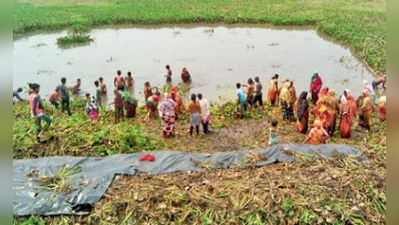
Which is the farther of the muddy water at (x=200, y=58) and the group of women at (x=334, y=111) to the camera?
the muddy water at (x=200, y=58)

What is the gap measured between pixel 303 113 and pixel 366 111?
1702mm

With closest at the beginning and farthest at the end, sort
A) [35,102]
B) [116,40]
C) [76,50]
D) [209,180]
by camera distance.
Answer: [209,180] → [35,102] → [76,50] → [116,40]

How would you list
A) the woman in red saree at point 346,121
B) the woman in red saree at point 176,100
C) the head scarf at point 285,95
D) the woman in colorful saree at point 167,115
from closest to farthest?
the woman in red saree at point 346,121
the woman in colorful saree at point 167,115
the head scarf at point 285,95
the woman in red saree at point 176,100

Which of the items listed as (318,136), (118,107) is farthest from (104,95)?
(318,136)

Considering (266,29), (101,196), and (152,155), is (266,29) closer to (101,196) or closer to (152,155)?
(152,155)

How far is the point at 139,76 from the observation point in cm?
1558

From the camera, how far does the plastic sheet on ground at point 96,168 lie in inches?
259

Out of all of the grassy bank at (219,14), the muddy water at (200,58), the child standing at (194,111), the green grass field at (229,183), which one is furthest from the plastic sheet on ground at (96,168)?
the grassy bank at (219,14)

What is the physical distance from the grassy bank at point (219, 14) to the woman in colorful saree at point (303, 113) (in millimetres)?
9474

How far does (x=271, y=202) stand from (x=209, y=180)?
52.0 inches

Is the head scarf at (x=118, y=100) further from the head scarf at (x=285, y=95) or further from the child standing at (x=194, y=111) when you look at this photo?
the head scarf at (x=285, y=95)

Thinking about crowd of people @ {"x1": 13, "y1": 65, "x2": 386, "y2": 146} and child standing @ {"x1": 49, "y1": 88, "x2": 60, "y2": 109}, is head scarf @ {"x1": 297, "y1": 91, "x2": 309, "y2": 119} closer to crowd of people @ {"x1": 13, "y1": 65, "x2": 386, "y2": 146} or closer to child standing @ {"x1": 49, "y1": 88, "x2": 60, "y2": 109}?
crowd of people @ {"x1": 13, "y1": 65, "x2": 386, "y2": 146}
